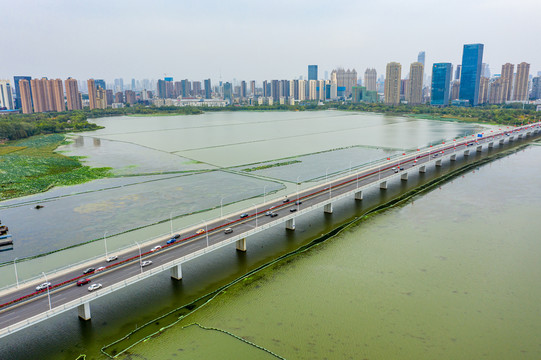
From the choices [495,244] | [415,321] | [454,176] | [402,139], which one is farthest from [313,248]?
[402,139]

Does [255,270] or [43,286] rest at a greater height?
[43,286]

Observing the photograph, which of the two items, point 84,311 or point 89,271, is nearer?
point 84,311

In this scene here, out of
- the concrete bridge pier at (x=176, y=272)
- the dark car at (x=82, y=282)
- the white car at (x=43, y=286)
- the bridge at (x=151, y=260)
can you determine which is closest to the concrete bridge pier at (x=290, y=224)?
the bridge at (x=151, y=260)

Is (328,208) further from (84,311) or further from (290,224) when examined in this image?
(84,311)

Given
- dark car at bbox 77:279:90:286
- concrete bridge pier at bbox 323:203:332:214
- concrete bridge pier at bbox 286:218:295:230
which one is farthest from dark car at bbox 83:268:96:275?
concrete bridge pier at bbox 323:203:332:214

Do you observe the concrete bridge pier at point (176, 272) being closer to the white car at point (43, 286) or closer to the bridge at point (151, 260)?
the bridge at point (151, 260)

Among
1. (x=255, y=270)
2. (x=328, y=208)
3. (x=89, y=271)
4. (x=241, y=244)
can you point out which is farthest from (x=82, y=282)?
(x=328, y=208)

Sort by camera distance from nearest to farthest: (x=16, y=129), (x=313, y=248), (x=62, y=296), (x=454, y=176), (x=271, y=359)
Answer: (x=271, y=359) < (x=62, y=296) < (x=313, y=248) < (x=454, y=176) < (x=16, y=129)

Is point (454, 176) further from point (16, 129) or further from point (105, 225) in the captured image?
point (16, 129)

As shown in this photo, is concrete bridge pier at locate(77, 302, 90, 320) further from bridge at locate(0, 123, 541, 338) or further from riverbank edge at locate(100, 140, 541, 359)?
riverbank edge at locate(100, 140, 541, 359)
